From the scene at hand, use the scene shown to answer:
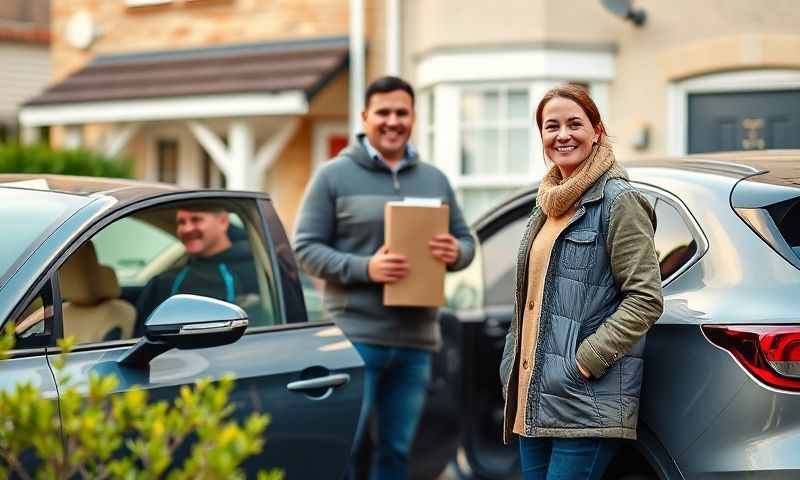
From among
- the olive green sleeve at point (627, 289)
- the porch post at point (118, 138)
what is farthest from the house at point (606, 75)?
the olive green sleeve at point (627, 289)

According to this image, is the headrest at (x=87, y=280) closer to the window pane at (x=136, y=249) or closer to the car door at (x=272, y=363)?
the car door at (x=272, y=363)

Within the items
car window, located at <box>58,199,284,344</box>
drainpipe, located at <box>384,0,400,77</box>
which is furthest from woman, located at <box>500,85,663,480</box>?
drainpipe, located at <box>384,0,400,77</box>

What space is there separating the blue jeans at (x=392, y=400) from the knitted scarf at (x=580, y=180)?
1.57 metres

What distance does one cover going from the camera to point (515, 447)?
6.08m

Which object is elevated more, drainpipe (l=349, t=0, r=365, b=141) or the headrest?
drainpipe (l=349, t=0, r=365, b=141)

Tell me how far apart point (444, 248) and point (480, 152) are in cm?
728

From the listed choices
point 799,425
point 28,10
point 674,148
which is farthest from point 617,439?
point 28,10

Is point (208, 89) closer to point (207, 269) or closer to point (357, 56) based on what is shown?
point (357, 56)

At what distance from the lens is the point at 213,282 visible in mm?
4781

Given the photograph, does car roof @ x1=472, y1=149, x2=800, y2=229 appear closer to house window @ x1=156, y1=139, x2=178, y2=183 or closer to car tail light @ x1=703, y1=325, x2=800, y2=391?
car tail light @ x1=703, y1=325, x2=800, y2=391

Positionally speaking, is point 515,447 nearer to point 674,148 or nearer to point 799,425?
point 799,425

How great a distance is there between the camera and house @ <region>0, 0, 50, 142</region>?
21500 mm

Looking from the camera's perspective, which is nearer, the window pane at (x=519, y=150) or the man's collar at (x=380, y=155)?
the man's collar at (x=380, y=155)

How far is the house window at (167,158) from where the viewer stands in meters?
16.3
